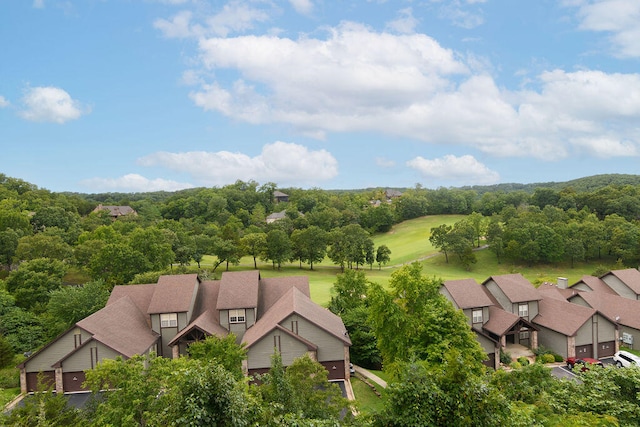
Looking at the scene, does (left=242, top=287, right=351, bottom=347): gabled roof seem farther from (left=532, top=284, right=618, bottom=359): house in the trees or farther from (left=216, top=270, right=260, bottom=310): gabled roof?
(left=532, top=284, right=618, bottom=359): house in the trees

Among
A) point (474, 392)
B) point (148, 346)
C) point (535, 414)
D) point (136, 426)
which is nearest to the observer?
point (474, 392)

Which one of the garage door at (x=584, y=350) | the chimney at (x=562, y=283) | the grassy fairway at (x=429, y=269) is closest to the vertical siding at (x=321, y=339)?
the garage door at (x=584, y=350)

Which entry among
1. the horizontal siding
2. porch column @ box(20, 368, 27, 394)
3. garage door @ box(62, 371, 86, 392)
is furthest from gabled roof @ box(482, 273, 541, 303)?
porch column @ box(20, 368, 27, 394)

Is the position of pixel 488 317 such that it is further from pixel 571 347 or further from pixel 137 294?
pixel 137 294

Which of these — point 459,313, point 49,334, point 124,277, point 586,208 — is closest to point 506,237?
point 586,208

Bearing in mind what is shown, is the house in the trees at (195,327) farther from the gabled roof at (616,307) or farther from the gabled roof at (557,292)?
the gabled roof at (616,307)

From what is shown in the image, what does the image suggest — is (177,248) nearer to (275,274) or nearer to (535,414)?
(275,274)

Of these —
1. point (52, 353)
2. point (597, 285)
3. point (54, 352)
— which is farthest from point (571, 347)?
point (52, 353)
